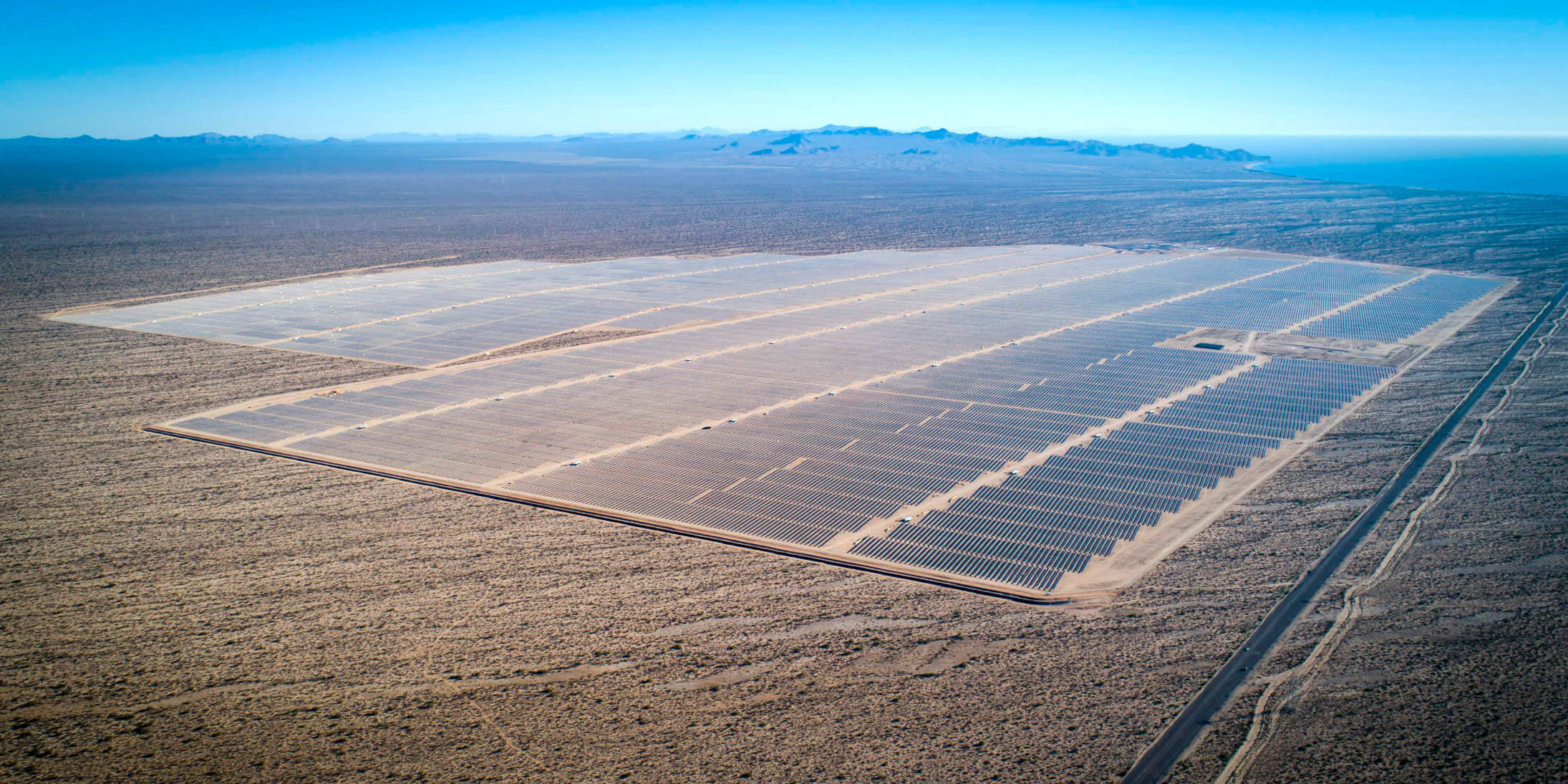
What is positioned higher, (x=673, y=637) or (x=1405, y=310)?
(x=1405, y=310)

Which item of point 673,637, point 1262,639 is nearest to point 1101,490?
point 1262,639

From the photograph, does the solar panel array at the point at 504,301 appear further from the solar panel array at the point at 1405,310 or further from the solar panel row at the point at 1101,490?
the solar panel row at the point at 1101,490

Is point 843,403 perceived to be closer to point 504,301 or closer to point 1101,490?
point 1101,490

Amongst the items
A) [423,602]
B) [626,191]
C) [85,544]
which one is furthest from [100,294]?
[626,191]

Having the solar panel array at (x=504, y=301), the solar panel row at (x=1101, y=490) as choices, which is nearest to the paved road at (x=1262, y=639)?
the solar panel row at (x=1101, y=490)

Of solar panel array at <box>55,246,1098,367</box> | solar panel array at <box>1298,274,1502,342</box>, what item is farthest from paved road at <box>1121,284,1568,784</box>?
solar panel array at <box>55,246,1098,367</box>

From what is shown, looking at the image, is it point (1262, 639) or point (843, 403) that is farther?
point (843, 403)
